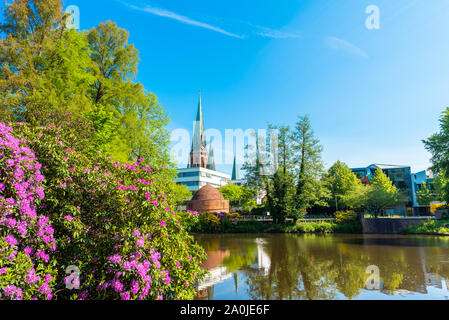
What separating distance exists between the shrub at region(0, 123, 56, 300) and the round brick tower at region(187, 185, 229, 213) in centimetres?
4080

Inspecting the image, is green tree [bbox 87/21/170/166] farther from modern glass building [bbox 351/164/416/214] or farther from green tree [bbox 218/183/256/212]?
modern glass building [bbox 351/164/416/214]

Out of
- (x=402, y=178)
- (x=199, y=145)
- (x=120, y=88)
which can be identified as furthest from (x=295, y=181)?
(x=199, y=145)

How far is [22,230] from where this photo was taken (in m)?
4.28

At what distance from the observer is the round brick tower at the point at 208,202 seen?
1789 inches

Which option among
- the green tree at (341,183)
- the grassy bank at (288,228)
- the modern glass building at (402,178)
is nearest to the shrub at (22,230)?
the grassy bank at (288,228)

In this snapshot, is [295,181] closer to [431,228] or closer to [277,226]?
[277,226]

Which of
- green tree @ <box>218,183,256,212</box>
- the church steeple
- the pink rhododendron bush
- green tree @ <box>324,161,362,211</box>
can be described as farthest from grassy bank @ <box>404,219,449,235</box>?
the church steeple

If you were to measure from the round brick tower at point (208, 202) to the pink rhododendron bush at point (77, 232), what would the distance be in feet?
131

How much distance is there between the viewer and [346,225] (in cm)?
3091

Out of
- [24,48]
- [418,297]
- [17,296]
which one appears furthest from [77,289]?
[24,48]

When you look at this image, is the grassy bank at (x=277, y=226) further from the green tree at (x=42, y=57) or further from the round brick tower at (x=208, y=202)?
the green tree at (x=42, y=57)

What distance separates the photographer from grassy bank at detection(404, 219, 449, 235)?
23.8 m

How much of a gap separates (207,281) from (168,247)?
3316mm
